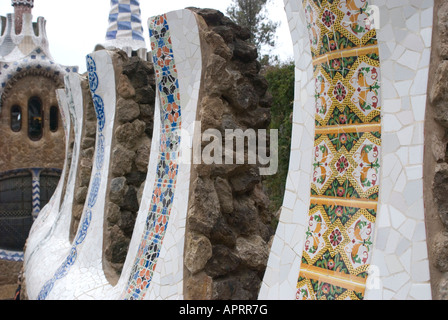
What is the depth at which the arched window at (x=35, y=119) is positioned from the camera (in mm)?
11250

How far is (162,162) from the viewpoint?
305 centimetres

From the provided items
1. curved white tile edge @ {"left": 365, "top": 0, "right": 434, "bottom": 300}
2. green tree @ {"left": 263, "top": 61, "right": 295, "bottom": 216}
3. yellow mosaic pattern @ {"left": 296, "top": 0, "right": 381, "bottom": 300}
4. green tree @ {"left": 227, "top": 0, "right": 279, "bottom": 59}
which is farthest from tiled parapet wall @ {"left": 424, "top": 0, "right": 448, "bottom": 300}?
green tree @ {"left": 227, "top": 0, "right": 279, "bottom": 59}

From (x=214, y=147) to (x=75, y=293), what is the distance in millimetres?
1555

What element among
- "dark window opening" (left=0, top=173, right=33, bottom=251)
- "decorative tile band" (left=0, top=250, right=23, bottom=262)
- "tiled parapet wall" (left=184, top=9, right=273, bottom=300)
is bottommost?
"decorative tile band" (left=0, top=250, right=23, bottom=262)

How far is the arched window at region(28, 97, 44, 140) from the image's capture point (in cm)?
1125

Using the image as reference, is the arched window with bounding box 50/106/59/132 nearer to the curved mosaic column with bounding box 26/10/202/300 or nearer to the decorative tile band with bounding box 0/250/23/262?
the decorative tile band with bounding box 0/250/23/262

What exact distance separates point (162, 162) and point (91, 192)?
1.46 meters

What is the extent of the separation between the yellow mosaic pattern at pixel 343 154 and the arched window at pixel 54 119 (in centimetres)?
1045

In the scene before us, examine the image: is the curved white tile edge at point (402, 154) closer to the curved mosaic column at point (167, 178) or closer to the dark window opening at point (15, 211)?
the curved mosaic column at point (167, 178)

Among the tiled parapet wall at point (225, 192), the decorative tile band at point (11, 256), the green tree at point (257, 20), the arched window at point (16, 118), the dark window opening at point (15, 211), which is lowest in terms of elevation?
the decorative tile band at point (11, 256)

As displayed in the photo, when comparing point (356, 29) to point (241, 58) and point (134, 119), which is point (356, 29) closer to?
point (241, 58)

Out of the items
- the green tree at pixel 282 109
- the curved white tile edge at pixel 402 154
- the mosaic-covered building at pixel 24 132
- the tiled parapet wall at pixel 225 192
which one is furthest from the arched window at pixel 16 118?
the curved white tile edge at pixel 402 154

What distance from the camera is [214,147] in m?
2.81

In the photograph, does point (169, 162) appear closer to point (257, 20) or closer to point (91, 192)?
point (91, 192)
